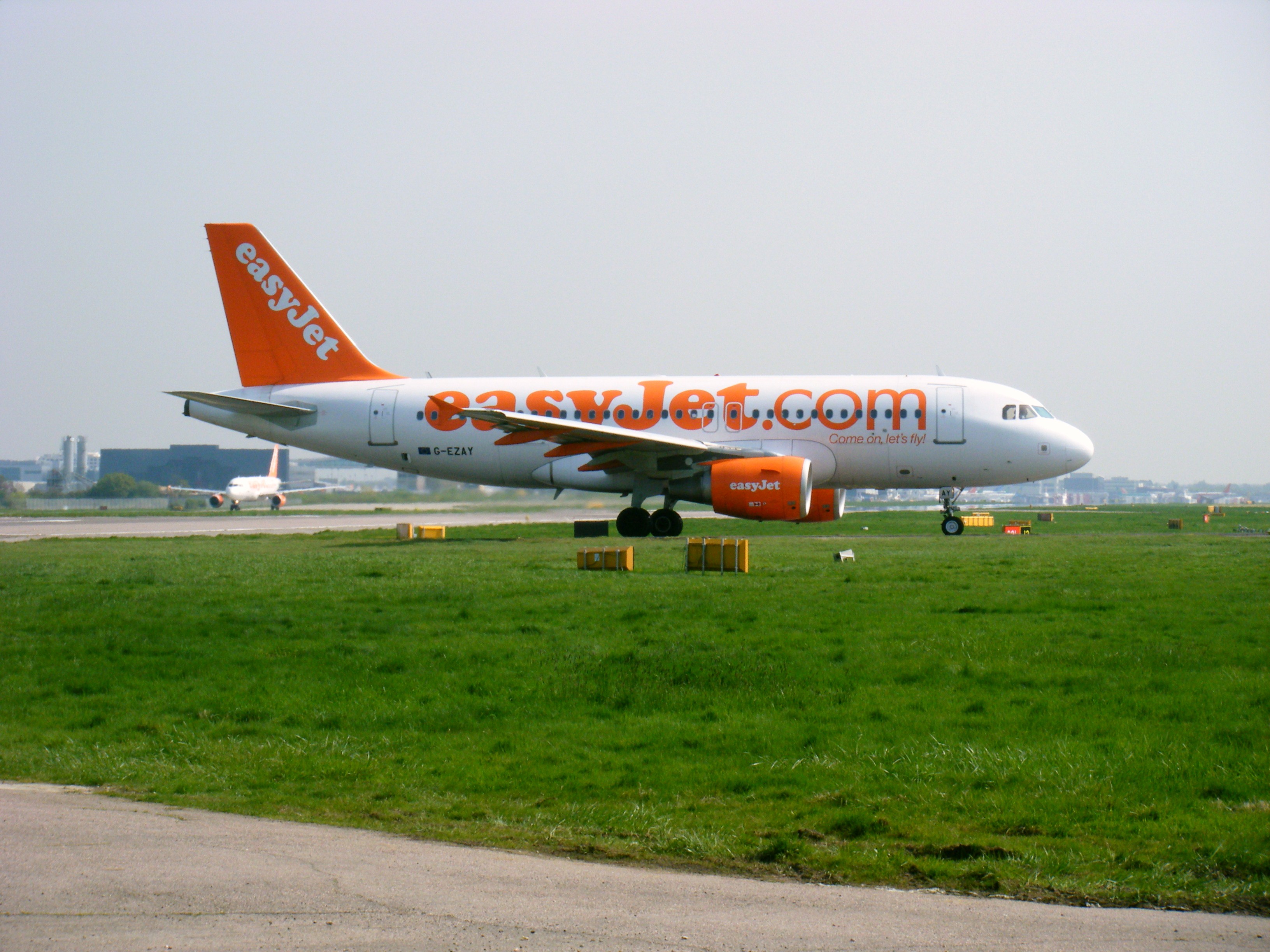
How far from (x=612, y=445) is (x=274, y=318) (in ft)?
38.4

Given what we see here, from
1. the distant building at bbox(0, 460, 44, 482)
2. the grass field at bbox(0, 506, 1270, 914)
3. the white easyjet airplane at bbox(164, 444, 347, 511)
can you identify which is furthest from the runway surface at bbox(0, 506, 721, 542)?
the distant building at bbox(0, 460, 44, 482)

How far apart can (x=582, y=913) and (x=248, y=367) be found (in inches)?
Result: 1207

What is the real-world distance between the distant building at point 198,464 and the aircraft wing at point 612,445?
96624mm

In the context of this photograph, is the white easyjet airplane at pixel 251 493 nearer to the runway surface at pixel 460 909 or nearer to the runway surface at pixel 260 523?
the runway surface at pixel 260 523

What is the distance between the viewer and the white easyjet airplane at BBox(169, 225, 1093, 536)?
28.7 meters

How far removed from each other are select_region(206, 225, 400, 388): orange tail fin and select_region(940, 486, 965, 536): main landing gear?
54.0 feet

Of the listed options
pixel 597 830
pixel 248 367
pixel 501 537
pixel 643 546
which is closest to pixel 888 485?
pixel 643 546

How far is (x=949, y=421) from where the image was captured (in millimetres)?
29516

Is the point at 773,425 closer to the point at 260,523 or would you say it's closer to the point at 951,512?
the point at 951,512

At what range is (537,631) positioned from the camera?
13195mm

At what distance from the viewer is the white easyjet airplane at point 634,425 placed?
2867 cm

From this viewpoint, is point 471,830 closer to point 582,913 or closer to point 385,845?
point 385,845

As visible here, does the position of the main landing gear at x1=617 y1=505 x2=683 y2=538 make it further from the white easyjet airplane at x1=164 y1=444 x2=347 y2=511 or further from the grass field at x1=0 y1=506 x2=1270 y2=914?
the white easyjet airplane at x1=164 y1=444 x2=347 y2=511

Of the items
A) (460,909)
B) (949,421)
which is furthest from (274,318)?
(460,909)
